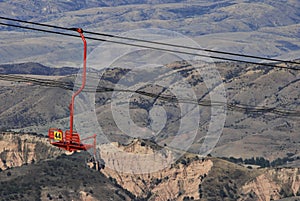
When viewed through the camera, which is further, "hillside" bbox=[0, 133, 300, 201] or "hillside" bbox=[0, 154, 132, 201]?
"hillside" bbox=[0, 133, 300, 201]

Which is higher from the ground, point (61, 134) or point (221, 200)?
point (61, 134)

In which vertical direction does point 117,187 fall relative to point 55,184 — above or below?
below

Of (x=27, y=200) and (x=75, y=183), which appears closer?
(x=27, y=200)

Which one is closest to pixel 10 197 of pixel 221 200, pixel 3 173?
Answer: pixel 3 173

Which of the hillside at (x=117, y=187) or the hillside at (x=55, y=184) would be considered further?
the hillside at (x=117, y=187)

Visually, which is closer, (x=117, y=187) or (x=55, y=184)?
(x=55, y=184)

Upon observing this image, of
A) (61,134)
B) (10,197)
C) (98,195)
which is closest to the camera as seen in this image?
(61,134)

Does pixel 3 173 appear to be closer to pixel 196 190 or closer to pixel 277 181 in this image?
pixel 196 190

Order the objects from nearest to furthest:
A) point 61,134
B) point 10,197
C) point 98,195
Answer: point 61,134
point 10,197
point 98,195

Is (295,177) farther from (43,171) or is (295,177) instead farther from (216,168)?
(43,171)

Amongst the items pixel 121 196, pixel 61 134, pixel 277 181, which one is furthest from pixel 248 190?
pixel 61 134
